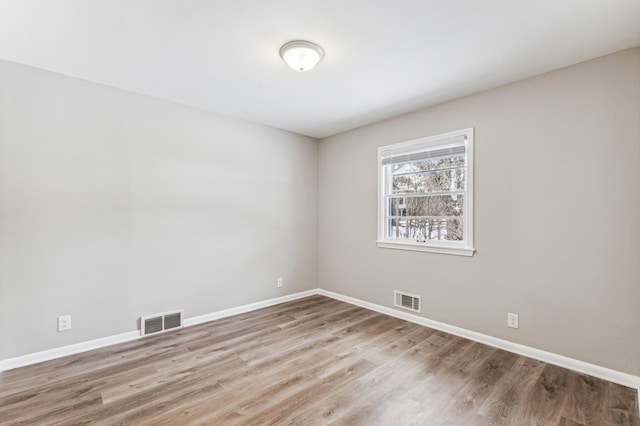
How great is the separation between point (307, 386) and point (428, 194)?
2434mm

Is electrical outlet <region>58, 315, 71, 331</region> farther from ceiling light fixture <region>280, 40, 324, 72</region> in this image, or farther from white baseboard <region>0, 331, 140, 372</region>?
ceiling light fixture <region>280, 40, 324, 72</region>

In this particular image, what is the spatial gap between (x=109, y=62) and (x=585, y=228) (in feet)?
13.7

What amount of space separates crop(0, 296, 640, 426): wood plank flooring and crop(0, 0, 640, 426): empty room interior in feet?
0.07

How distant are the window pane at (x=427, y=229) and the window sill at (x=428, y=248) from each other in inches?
5.1

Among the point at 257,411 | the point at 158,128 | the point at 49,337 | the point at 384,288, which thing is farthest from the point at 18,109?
the point at 384,288

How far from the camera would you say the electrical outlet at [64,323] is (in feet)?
8.79

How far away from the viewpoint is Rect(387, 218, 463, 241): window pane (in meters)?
3.33

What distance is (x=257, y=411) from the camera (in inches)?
76.5

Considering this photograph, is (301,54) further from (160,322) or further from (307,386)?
(160,322)

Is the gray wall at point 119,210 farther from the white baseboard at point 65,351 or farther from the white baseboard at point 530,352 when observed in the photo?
the white baseboard at point 530,352

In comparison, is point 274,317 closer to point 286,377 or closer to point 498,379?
point 286,377

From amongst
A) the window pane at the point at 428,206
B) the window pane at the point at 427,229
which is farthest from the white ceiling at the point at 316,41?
the window pane at the point at 427,229

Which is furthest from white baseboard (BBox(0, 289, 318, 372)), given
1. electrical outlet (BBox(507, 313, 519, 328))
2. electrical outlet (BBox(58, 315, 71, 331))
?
electrical outlet (BBox(507, 313, 519, 328))

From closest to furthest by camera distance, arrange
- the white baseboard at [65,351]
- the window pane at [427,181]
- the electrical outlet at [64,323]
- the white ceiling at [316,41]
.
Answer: the white ceiling at [316,41] < the white baseboard at [65,351] < the electrical outlet at [64,323] < the window pane at [427,181]
